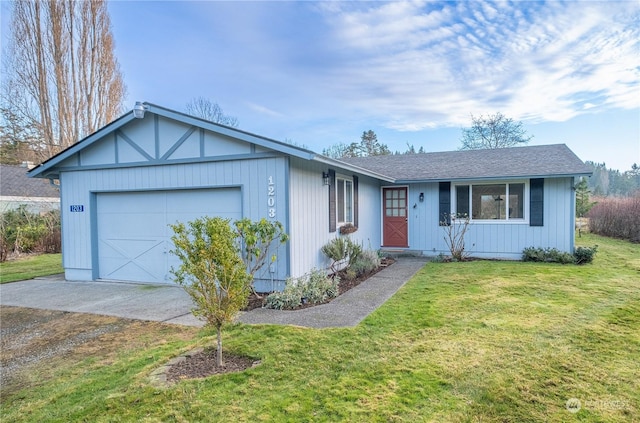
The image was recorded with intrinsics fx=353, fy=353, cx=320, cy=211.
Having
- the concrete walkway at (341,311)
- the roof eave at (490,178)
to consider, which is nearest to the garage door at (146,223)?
the concrete walkway at (341,311)

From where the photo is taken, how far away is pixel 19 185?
18484 millimetres

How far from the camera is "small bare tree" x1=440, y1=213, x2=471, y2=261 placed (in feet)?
33.4

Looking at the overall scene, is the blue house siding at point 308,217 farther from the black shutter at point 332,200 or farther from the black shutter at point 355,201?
the black shutter at point 355,201

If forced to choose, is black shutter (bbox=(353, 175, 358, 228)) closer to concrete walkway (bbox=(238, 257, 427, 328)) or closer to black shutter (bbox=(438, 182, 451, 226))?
concrete walkway (bbox=(238, 257, 427, 328))

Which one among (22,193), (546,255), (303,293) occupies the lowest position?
(303,293)

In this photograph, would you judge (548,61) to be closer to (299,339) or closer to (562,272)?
(562,272)

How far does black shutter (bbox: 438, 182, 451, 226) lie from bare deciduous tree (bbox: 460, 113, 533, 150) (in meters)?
16.4

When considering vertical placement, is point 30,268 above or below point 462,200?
below

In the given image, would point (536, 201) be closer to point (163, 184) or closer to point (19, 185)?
point (163, 184)

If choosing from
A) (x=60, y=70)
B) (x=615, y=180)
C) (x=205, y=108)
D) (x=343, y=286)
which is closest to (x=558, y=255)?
(x=343, y=286)

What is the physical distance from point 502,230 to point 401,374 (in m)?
8.11

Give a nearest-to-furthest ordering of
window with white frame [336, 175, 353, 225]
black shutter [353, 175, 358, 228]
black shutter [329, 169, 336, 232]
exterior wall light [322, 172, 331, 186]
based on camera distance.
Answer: exterior wall light [322, 172, 331, 186]
black shutter [329, 169, 336, 232]
window with white frame [336, 175, 353, 225]
black shutter [353, 175, 358, 228]

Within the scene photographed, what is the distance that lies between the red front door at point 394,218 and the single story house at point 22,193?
626 inches

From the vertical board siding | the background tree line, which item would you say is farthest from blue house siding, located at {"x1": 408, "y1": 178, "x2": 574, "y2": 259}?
the background tree line
